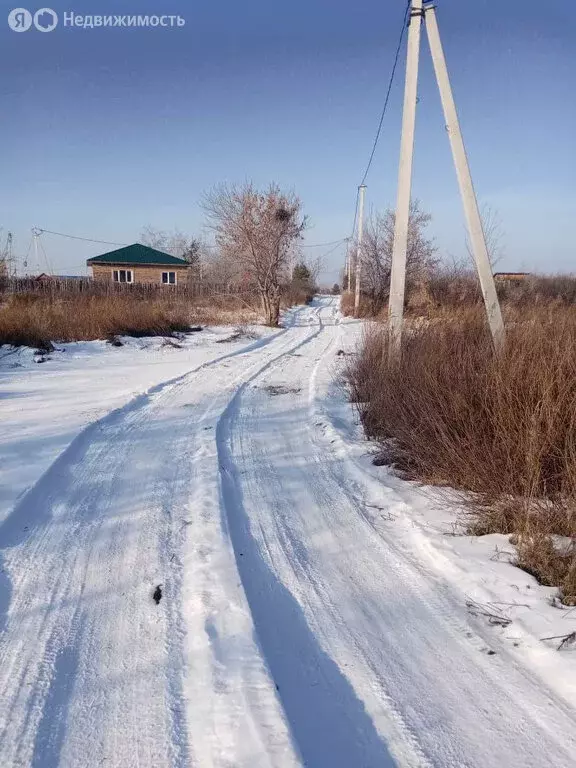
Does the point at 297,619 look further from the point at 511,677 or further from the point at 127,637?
the point at 511,677

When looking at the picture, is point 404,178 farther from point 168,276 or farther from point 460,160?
point 168,276

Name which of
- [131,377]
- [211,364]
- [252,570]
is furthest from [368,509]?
[211,364]

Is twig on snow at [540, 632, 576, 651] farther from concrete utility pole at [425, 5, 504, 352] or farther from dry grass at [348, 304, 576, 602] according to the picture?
concrete utility pole at [425, 5, 504, 352]

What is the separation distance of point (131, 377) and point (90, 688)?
24.2ft

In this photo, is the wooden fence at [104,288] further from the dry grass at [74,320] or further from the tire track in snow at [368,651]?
the tire track in snow at [368,651]

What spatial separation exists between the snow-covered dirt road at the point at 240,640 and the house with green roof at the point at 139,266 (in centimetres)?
3991

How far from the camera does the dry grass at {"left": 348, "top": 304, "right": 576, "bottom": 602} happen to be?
9.79 ft

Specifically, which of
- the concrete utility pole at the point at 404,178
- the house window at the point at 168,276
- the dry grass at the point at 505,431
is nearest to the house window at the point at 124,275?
the house window at the point at 168,276

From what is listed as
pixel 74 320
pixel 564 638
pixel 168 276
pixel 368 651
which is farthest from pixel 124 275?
pixel 564 638

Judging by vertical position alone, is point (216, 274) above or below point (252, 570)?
above

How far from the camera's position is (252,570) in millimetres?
2852

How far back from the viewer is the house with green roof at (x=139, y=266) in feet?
137

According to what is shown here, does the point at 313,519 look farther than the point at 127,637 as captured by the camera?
Yes

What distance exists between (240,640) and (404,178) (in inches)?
252
